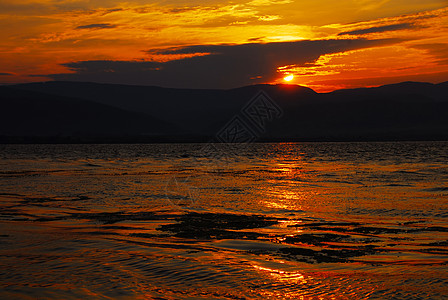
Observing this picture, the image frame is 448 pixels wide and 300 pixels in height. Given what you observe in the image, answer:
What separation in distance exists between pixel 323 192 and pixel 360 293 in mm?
16247

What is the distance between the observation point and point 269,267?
35.7 ft

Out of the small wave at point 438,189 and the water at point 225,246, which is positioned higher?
the water at point 225,246

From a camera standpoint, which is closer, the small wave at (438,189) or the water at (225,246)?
the water at (225,246)

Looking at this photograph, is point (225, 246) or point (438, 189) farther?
point (438, 189)

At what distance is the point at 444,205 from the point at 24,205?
16579mm

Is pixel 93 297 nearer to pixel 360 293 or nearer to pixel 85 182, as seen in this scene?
pixel 360 293

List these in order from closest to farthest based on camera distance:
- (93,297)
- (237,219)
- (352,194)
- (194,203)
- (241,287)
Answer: (93,297) → (241,287) → (237,219) → (194,203) → (352,194)

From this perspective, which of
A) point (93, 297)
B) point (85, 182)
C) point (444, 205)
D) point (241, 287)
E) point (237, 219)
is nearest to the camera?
point (93, 297)

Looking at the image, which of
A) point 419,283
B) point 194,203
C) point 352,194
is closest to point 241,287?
point 419,283

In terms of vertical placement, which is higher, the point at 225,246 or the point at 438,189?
the point at 225,246

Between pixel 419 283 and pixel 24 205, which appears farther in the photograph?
pixel 24 205

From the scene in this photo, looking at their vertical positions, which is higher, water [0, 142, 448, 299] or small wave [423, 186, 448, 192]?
water [0, 142, 448, 299]

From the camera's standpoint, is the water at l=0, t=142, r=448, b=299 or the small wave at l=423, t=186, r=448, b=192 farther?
the small wave at l=423, t=186, r=448, b=192

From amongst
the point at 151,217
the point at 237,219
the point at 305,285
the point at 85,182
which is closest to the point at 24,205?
the point at 151,217
